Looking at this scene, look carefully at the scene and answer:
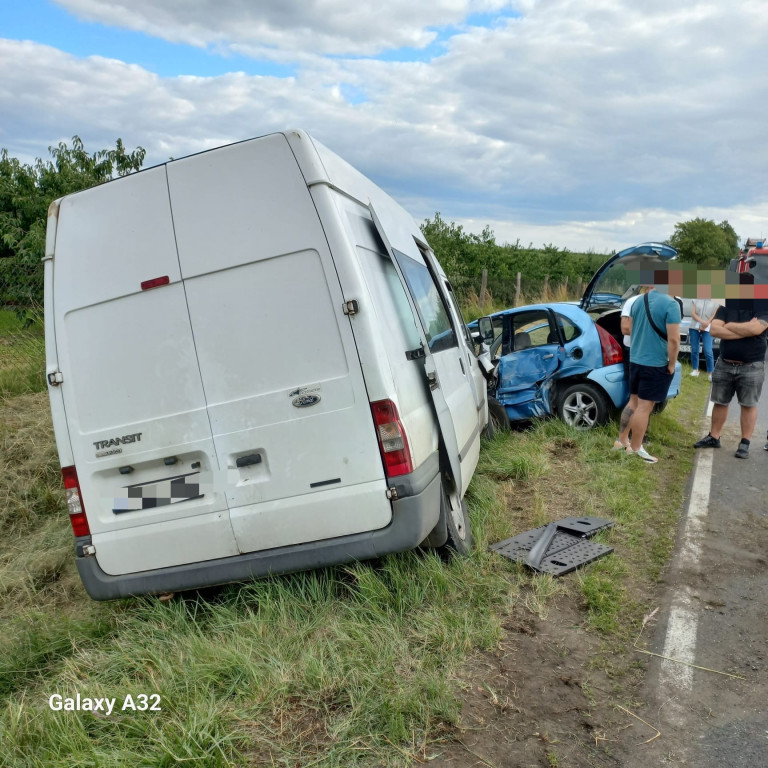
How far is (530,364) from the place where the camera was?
25.9 feet

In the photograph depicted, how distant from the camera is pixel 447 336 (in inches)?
218

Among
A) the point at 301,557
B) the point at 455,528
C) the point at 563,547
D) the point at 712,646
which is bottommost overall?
the point at 712,646

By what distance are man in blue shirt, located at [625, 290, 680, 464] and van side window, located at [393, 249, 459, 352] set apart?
1910mm

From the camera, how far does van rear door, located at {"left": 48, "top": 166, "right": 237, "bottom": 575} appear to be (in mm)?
3695

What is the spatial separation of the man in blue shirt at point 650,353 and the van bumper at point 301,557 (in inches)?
137

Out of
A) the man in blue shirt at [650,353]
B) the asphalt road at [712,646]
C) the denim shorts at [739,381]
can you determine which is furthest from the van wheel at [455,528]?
the denim shorts at [739,381]

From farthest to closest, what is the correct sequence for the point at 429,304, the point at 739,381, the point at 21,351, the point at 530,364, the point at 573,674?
the point at 21,351 < the point at 530,364 < the point at 739,381 < the point at 429,304 < the point at 573,674

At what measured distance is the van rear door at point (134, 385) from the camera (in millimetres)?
3695

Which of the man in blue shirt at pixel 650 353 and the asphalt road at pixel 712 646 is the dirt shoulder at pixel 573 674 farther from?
the man in blue shirt at pixel 650 353

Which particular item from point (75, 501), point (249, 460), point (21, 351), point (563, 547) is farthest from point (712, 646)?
point (21, 351)

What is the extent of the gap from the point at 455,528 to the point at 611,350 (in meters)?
4.03

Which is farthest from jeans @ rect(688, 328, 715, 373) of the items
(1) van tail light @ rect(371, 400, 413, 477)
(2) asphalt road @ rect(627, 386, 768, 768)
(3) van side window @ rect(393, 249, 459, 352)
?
(1) van tail light @ rect(371, 400, 413, 477)

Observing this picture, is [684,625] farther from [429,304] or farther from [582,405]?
[582,405]

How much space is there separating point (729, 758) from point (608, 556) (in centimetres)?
191
